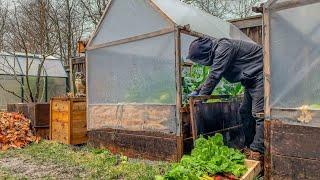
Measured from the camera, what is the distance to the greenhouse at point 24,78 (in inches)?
461

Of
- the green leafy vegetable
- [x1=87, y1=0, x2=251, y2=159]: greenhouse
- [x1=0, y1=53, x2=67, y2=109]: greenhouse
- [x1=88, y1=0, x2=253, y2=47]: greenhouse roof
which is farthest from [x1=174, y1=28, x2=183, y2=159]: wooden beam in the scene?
[x1=0, y1=53, x2=67, y2=109]: greenhouse

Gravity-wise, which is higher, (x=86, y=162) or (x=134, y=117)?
(x=134, y=117)

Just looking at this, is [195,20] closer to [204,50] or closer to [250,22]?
[204,50]

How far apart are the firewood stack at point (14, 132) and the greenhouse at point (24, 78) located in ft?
10.4

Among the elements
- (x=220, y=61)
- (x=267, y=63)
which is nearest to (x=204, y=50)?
(x=220, y=61)

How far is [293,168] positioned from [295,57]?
119 centimetres

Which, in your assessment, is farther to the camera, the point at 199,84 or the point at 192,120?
the point at 199,84

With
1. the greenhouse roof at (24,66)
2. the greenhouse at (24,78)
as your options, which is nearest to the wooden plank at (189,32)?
the greenhouse at (24,78)

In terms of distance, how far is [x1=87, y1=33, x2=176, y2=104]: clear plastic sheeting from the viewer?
5.20 meters

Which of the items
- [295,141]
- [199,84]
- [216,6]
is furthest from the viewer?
[216,6]

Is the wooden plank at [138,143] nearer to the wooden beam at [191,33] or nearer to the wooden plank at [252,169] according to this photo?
the wooden plank at [252,169]

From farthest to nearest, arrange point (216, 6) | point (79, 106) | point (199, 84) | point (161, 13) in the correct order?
1. point (216, 6)
2. point (79, 106)
3. point (199, 84)
4. point (161, 13)

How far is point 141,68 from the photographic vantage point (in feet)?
18.5

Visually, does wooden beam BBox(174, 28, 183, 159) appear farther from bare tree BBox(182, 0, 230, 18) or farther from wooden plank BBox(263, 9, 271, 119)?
bare tree BBox(182, 0, 230, 18)
